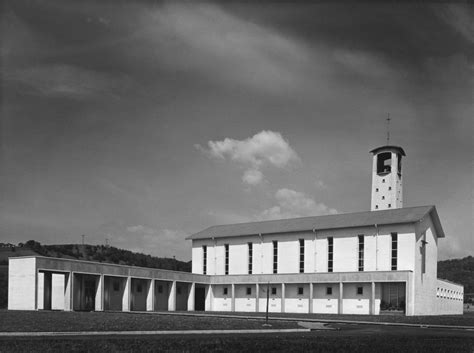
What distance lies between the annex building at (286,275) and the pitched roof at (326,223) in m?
0.14

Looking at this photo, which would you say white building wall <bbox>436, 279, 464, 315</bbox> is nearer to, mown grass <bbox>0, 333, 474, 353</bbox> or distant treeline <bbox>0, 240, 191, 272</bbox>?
mown grass <bbox>0, 333, 474, 353</bbox>

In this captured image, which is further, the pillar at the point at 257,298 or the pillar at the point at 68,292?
the pillar at the point at 257,298

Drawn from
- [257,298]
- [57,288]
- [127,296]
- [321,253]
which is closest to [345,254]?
[321,253]

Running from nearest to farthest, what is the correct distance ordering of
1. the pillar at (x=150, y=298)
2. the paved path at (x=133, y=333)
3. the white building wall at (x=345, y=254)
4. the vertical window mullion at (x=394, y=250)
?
the paved path at (x=133, y=333) → the vertical window mullion at (x=394, y=250) → the white building wall at (x=345, y=254) → the pillar at (x=150, y=298)

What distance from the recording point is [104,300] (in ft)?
201

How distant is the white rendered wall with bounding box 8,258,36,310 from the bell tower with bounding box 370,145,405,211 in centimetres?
4765

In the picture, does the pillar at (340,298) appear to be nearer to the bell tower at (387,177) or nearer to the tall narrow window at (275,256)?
the tall narrow window at (275,256)

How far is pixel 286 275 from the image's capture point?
6594cm

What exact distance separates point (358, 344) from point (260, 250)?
164ft

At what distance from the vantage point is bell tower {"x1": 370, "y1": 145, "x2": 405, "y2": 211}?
79750 mm

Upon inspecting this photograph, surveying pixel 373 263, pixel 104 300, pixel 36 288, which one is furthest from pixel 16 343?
pixel 373 263

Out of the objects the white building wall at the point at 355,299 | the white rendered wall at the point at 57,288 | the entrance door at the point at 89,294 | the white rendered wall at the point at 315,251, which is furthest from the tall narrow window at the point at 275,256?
the white rendered wall at the point at 57,288

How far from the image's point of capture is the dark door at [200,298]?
75.1m

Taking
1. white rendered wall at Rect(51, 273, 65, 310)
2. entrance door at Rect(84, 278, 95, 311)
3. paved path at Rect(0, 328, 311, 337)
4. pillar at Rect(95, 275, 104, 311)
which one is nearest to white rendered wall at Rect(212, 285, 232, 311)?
entrance door at Rect(84, 278, 95, 311)
